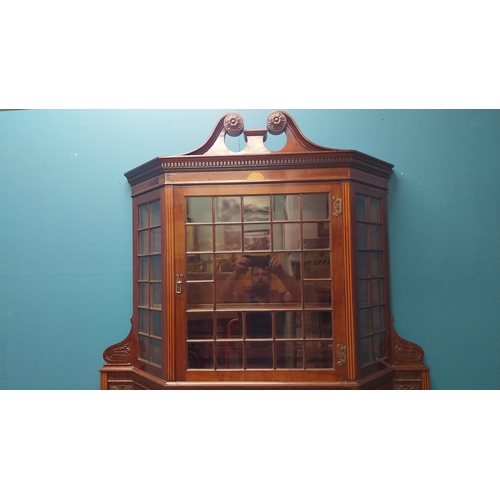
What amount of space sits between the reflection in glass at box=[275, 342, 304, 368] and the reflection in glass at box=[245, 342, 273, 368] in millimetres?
39

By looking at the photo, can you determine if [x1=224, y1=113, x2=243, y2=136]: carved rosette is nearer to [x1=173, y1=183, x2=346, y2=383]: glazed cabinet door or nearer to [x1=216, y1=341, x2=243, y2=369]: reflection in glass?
[x1=173, y1=183, x2=346, y2=383]: glazed cabinet door

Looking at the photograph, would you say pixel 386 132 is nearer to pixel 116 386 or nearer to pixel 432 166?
pixel 432 166

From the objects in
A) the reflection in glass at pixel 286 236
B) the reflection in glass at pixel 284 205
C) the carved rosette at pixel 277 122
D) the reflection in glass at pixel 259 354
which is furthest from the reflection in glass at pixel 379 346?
the carved rosette at pixel 277 122

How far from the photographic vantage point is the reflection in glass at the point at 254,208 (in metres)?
1.90

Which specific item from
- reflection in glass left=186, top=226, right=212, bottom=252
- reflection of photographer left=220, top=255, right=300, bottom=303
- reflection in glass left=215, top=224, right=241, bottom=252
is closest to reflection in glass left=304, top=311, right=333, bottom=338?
reflection of photographer left=220, top=255, right=300, bottom=303

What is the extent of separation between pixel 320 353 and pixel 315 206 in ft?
2.36

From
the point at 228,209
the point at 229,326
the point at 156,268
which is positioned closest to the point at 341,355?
the point at 229,326

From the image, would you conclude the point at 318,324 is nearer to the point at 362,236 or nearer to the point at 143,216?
the point at 362,236

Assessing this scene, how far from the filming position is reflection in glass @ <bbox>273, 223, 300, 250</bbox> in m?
1.89

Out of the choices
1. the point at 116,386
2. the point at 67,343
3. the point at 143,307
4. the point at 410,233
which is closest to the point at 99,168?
the point at 143,307

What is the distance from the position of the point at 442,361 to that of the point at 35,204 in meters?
2.48

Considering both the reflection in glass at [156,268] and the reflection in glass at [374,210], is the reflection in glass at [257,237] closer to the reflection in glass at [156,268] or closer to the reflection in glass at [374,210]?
the reflection in glass at [156,268]

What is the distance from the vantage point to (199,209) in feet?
6.30

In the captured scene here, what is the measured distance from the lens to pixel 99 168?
2.25m
